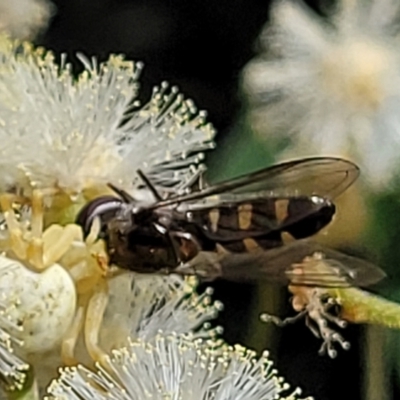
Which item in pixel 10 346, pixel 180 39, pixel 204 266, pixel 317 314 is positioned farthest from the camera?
pixel 180 39

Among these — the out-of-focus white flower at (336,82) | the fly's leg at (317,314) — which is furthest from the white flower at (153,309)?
the out-of-focus white flower at (336,82)

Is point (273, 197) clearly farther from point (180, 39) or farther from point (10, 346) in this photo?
point (180, 39)

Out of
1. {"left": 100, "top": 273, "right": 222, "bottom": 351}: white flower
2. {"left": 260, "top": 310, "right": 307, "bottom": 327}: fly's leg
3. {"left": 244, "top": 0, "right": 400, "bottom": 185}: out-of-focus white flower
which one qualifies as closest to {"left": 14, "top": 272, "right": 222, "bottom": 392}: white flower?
{"left": 100, "top": 273, "right": 222, "bottom": 351}: white flower

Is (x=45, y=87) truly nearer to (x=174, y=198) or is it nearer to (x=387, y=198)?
(x=174, y=198)

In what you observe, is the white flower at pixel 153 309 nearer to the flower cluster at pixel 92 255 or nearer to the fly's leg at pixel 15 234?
the flower cluster at pixel 92 255

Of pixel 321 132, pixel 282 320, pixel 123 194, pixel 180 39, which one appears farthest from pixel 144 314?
pixel 180 39

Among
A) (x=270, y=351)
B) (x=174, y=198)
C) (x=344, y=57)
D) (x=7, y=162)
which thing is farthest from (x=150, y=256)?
(x=344, y=57)
